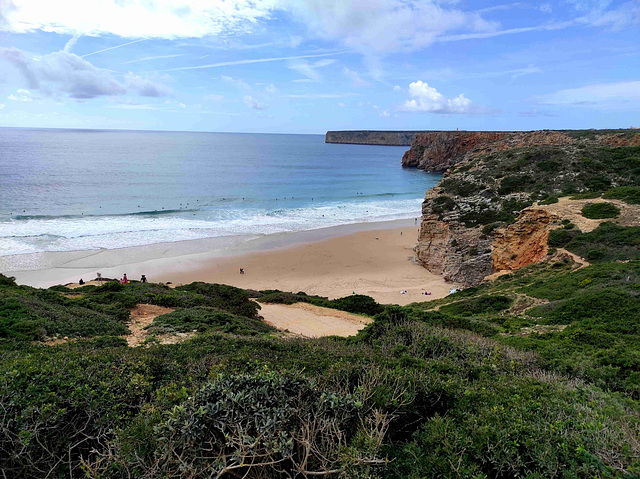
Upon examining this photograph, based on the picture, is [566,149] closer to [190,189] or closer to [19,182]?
[190,189]

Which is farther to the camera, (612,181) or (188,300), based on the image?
(612,181)

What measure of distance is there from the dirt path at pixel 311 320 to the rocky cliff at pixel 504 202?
10.3 meters

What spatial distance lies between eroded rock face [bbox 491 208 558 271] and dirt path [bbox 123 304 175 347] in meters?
16.8

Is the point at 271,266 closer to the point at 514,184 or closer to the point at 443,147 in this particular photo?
the point at 514,184

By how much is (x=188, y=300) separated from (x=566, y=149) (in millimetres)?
32884

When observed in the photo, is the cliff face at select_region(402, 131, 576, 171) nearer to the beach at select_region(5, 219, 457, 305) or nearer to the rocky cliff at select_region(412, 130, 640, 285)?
the rocky cliff at select_region(412, 130, 640, 285)

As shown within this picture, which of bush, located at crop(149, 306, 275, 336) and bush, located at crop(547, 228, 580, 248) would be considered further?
bush, located at crop(547, 228, 580, 248)

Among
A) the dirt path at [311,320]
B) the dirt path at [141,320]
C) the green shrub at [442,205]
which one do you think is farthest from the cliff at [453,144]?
the dirt path at [141,320]

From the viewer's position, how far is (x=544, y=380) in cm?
621

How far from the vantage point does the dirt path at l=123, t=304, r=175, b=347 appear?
10.8 meters

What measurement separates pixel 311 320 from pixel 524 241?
12.8 meters

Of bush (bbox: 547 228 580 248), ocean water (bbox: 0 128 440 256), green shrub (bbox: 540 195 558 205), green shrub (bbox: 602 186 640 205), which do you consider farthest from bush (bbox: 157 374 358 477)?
ocean water (bbox: 0 128 440 256)

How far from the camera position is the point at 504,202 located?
2750cm

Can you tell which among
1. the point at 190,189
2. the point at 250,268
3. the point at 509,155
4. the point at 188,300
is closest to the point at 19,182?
the point at 190,189
